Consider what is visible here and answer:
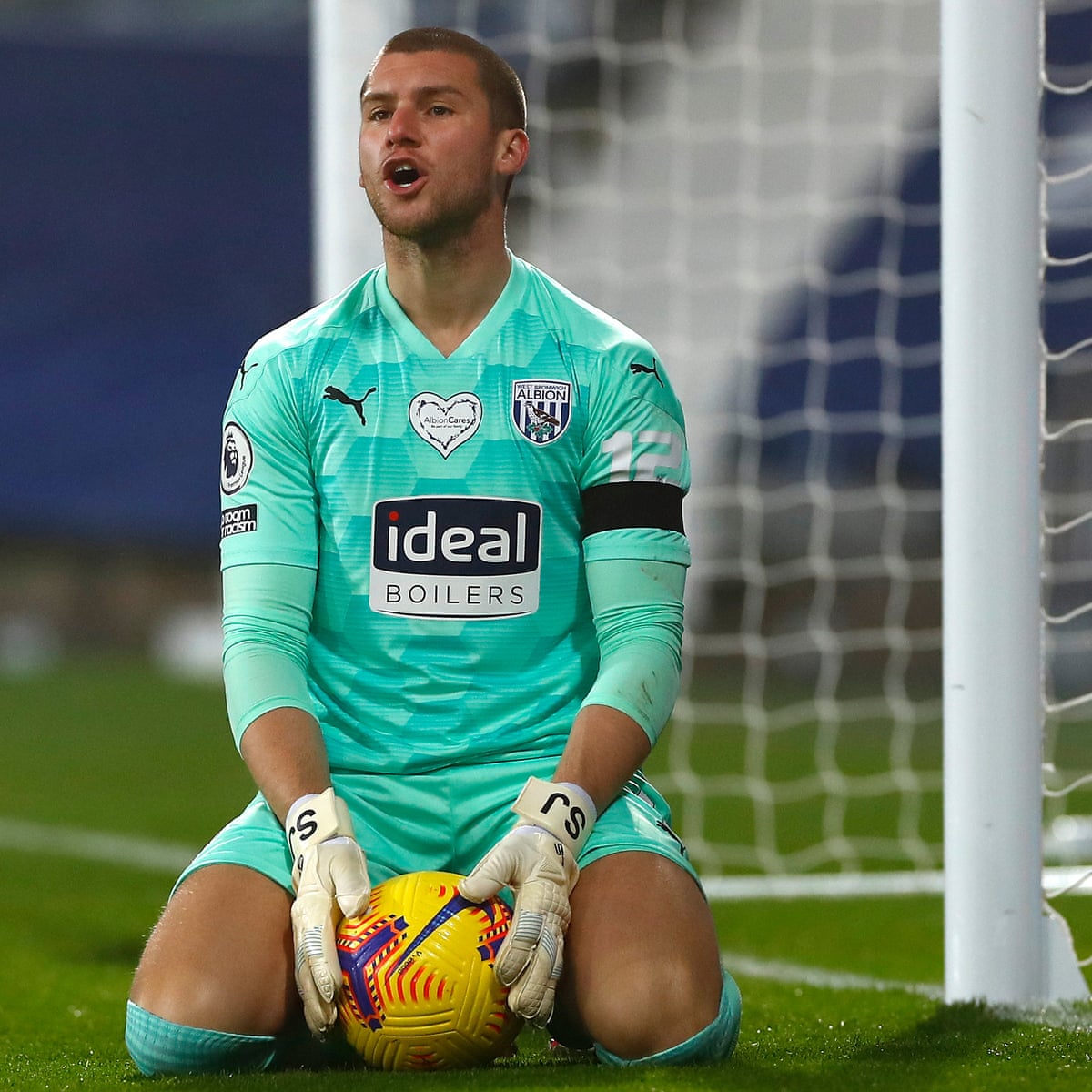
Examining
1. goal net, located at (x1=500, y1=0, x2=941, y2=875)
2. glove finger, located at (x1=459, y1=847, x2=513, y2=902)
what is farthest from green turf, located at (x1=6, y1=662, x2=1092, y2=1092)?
goal net, located at (x1=500, y1=0, x2=941, y2=875)

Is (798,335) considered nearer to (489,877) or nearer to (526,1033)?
(526,1033)

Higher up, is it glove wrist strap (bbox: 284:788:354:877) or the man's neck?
the man's neck

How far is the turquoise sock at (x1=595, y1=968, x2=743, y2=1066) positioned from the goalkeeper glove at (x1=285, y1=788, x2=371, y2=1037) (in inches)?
15.6

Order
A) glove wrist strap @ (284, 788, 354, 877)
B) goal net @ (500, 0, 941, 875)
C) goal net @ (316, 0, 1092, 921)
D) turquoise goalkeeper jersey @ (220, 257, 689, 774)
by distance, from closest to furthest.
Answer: glove wrist strap @ (284, 788, 354, 877) → turquoise goalkeeper jersey @ (220, 257, 689, 774) → goal net @ (316, 0, 1092, 921) → goal net @ (500, 0, 941, 875)

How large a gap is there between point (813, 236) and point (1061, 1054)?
9.92 metres

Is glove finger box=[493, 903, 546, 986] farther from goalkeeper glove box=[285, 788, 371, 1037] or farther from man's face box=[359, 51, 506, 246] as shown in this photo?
man's face box=[359, 51, 506, 246]

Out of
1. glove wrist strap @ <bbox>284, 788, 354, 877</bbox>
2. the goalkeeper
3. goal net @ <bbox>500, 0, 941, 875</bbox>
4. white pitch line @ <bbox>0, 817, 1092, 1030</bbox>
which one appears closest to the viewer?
glove wrist strap @ <bbox>284, 788, 354, 877</bbox>

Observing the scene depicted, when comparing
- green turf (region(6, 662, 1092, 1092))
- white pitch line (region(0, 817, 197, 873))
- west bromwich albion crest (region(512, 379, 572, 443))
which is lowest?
white pitch line (region(0, 817, 197, 873))

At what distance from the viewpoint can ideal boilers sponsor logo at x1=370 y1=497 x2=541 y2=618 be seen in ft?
8.97

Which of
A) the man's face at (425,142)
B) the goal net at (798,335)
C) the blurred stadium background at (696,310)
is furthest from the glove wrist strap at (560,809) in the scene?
the goal net at (798,335)

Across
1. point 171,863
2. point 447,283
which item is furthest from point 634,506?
point 171,863

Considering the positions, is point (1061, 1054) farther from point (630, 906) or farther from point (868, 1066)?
point (630, 906)

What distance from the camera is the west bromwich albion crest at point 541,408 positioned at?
276 cm

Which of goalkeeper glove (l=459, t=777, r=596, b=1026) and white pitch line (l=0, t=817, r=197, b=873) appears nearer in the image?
goalkeeper glove (l=459, t=777, r=596, b=1026)
